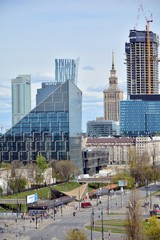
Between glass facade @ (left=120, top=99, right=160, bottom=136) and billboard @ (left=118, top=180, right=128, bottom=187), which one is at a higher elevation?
glass facade @ (left=120, top=99, right=160, bottom=136)

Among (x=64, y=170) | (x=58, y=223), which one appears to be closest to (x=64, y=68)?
(x=64, y=170)

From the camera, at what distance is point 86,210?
5984 cm

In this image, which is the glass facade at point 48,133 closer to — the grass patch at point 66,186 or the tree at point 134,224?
the grass patch at point 66,186

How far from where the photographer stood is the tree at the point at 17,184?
214ft

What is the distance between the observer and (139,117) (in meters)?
170

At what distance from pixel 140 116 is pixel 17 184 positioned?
106 meters

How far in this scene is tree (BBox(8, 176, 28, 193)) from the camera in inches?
2568

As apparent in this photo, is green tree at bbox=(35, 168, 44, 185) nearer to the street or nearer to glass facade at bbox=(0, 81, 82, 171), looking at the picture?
the street

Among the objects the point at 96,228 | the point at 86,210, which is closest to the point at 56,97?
the point at 86,210

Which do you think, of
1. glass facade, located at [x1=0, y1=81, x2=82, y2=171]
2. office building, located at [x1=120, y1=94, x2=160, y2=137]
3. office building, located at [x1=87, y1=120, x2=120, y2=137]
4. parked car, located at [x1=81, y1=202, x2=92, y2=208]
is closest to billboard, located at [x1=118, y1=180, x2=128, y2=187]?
parked car, located at [x1=81, y1=202, x2=92, y2=208]

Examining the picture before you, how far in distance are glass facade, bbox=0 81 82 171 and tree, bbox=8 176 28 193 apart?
76.0 ft

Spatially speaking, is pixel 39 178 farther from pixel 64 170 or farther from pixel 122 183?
pixel 64 170

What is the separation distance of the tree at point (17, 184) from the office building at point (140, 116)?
102 meters

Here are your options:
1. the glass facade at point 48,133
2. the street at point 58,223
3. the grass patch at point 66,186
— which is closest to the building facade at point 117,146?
the glass facade at point 48,133
